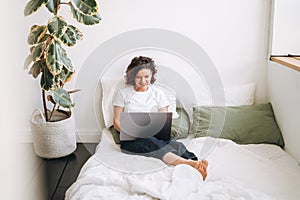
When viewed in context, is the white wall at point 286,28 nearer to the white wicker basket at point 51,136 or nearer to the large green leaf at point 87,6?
the large green leaf at point 87,6

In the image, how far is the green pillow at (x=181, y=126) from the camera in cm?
226

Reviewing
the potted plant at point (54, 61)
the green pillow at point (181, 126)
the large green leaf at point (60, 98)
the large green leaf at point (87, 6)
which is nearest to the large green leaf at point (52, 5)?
the potted plant at point (54, 61)

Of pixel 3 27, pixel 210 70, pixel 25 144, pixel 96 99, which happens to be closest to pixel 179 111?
pixel 210 70

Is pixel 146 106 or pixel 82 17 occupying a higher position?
pixel 82 17

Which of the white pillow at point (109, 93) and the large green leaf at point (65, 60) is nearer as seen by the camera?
the large green leaf at point (65, 60)

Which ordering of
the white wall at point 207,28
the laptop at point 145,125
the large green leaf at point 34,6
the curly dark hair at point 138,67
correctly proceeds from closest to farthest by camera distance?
1. the large green leaf at point 34,6
2. the laptop at point 145,125
3. the curly dark hair at point 138,67
4. the white wall at point 207,28

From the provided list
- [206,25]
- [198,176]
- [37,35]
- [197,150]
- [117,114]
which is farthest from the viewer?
[206,25]

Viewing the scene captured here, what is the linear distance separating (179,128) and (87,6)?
0.98 m

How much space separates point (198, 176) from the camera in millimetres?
1706

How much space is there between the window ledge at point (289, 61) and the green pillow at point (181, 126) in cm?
74

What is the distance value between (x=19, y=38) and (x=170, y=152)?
1.16m

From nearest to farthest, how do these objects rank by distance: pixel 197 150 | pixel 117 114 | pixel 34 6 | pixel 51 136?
1. pixel 34 6
2. pixel 197 150
3. pixel 117 114
4. pixel 51 136

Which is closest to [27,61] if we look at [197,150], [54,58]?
[54,58]

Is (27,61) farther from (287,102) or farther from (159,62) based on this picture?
(287,102)
